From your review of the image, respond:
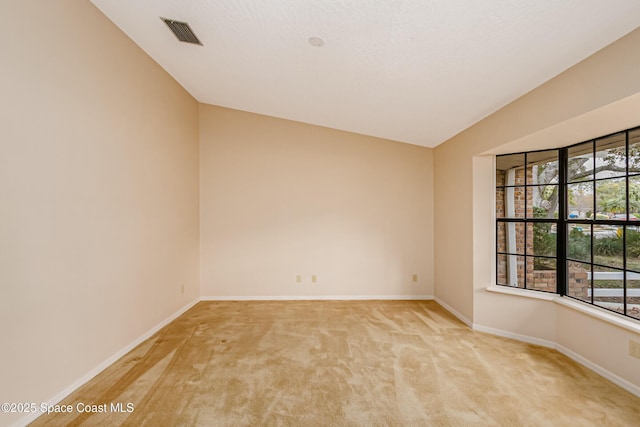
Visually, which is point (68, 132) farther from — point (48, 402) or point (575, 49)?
point (575, 49)

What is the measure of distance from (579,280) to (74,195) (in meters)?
4.60

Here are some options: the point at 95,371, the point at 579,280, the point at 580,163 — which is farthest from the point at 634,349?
the point at 95,371

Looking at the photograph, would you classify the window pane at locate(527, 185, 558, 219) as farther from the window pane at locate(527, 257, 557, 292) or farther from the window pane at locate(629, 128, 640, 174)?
the window pane at locate(629, 128, 640, 174)

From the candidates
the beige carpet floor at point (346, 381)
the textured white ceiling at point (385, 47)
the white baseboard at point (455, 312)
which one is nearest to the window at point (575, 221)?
the white baseboard at point (455, 312)

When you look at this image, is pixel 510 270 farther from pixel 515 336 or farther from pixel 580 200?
pixel 580 200

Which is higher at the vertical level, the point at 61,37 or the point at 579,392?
the point at 61,37

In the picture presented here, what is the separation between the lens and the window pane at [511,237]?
10.7ft

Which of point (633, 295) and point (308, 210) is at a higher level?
point (308, 210)

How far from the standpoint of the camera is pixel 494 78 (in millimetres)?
2377

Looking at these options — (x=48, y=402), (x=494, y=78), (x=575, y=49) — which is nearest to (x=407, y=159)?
(x=494, y=78)

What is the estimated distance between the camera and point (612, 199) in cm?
248

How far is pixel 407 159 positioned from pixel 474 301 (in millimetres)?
2351

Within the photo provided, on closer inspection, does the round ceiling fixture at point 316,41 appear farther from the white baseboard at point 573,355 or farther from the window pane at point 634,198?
the white baseboard at point 573,355

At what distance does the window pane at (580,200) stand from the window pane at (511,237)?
1.61ft
